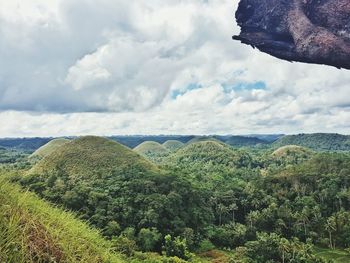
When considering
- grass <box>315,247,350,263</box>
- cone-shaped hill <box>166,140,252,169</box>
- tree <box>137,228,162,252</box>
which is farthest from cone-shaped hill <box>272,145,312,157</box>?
tree <box>137,228,162,252</box>

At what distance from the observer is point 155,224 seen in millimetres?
53094

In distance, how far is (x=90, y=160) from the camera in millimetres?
82438

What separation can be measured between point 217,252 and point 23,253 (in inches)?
2058

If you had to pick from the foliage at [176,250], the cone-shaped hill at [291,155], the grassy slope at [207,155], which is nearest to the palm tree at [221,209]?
the foliage at [176,250]

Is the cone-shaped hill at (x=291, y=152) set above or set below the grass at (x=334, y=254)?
above

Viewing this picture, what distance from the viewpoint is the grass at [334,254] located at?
172ft

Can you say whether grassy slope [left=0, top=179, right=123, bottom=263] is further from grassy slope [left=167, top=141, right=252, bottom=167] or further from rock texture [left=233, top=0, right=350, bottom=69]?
grassy slope [left=167, top=141, right=252, bottom=167]

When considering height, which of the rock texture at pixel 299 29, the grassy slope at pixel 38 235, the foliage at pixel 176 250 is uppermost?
the rock texture at pixel 299 29

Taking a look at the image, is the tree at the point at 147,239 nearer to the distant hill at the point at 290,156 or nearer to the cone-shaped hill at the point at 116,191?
the cone-shaped hill at the point at 116,191

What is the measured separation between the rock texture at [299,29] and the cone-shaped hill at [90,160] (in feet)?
223

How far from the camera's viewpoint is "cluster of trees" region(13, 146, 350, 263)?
4788 centimetres

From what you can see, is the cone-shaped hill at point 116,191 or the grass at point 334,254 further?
the cone-shaped hill at point 116,191

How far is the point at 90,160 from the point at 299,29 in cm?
7910

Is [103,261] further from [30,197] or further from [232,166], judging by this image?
[232,166]
